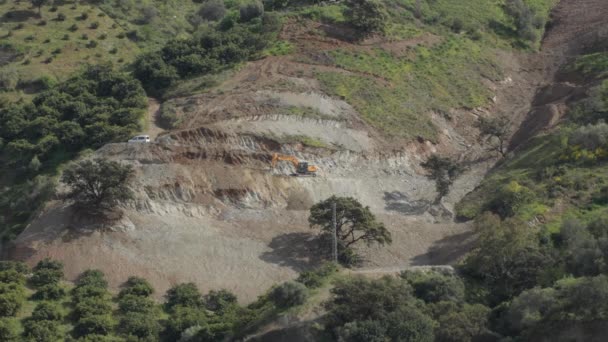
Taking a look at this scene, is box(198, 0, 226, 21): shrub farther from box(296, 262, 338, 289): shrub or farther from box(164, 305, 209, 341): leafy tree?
box(164, 305, 209, 341): leafy tree

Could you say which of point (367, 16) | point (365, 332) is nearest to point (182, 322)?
point (365, 332)

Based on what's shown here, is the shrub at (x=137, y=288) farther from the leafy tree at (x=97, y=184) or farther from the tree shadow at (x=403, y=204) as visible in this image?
the tree shadow at (x=403, y=204)

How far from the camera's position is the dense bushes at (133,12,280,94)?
78750 mm

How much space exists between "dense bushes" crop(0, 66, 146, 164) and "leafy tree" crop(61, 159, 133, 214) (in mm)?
9319

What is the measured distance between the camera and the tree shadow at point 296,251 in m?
58.5

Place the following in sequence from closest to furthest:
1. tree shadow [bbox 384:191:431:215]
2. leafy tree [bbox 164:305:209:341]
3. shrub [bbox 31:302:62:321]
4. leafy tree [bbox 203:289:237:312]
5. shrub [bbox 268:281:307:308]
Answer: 1. shrub [bbox 268:281:307:308]
2. shrub [bbox 31:302:62:321]
3. leafy tree [bbox 164:305:209:341]
4. leafy tree [bbox 203:289:237:312]
5. tree shadow [bbox 384:191:431:215]

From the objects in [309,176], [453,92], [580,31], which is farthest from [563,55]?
[309,176]

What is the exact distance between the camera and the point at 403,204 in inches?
2616

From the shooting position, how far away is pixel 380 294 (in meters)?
46.5

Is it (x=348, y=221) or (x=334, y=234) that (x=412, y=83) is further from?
(x=334, y=234)

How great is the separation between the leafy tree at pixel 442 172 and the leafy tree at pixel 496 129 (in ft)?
22.4

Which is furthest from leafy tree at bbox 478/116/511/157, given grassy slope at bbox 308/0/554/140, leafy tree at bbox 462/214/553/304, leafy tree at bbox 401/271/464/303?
leafy tree at bbox 401/271/464/303

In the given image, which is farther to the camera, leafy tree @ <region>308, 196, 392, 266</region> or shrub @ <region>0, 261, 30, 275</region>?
leafy tree @ <region>308, 196, 392, 266</region>

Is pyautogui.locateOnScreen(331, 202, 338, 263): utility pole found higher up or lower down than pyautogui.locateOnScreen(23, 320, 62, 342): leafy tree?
higher up
